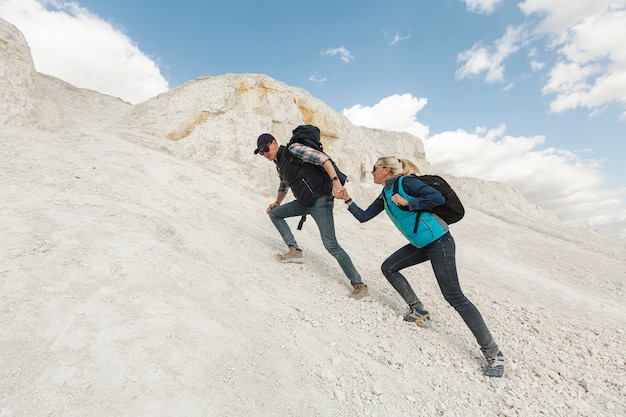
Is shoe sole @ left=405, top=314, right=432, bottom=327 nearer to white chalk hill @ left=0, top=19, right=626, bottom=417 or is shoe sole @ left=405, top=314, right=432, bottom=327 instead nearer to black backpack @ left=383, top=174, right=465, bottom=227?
white chalk hill @ left=0, top=19, right=626, bottom=417

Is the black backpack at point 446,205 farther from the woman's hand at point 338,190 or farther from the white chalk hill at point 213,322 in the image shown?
the white chalk hill at point 213,322

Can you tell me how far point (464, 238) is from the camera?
15.5 m

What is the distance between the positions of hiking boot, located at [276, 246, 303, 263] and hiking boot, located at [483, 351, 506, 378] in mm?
3126

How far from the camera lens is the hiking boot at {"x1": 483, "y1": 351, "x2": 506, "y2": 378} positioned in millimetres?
3379

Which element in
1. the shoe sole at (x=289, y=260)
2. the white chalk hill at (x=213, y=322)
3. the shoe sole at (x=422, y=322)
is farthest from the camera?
the shoe sole at (x=289, y=260)

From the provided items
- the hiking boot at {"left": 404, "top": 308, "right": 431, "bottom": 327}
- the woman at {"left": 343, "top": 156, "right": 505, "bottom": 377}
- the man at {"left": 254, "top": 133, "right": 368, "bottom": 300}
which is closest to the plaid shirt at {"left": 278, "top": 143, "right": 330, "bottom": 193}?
the man at {"left": 254, "top": 133, "right": 368, "bottom": 300}

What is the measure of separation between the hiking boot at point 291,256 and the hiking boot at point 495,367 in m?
3.13

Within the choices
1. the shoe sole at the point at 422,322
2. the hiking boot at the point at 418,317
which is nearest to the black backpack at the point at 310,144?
the hiking boot at the point at 418,317

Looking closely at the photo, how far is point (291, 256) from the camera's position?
5469 millimetres

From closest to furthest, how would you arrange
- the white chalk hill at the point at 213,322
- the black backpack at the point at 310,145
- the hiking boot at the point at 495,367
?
the white chalk hill at the point at 213,322 < the hiking boot at the point at 495,367 < the black backpack at the point at 310,145

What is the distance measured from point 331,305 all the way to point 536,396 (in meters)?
2.40

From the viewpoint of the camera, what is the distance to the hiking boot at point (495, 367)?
3379 millimetres

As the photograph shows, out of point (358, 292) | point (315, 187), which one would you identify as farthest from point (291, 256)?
point (315, 187)

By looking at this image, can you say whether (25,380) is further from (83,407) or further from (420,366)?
(420,366)
